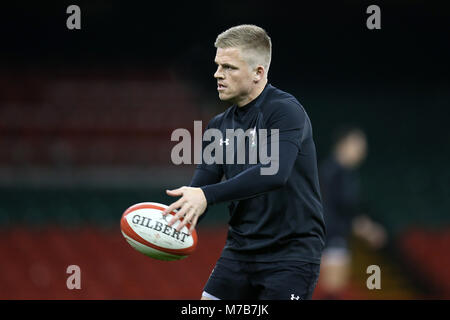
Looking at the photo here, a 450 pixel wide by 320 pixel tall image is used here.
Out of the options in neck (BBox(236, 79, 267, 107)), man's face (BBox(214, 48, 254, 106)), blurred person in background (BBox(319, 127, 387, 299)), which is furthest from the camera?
blurred person in background (BBox(319, 127, 387, 299))

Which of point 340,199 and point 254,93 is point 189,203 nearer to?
point 254,93

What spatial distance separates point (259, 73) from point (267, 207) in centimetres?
78

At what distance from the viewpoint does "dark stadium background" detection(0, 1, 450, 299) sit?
10406mm

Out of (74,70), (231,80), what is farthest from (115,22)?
(231,80)

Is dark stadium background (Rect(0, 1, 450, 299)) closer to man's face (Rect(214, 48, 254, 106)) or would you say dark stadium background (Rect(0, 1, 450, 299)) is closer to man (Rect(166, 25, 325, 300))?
man (Rect(166, 25, 325, 300))

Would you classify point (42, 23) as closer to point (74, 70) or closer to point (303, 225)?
point (74, 70)

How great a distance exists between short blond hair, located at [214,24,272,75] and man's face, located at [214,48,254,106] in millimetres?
30

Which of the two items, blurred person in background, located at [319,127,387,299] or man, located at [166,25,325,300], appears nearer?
man, located at [166,25,325,300]

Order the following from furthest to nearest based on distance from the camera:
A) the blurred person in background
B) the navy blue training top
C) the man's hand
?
the blurred person in background → the navy blue training top → the man's hand

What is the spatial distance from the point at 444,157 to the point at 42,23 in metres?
9.92

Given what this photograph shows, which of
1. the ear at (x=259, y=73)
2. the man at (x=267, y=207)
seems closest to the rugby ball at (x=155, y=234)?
the man at (x=267, y=207)

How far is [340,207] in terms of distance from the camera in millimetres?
7656

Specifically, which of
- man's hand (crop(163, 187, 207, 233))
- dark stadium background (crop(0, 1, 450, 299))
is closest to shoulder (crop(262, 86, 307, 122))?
man's hand (crop(163, 187, 207, 233))

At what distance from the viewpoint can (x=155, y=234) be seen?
150 inches
